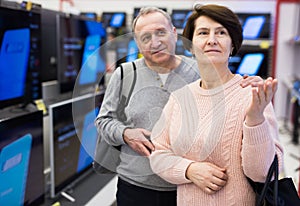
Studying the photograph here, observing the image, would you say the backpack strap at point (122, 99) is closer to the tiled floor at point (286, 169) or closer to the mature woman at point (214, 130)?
the mature woman at point (214, 130)

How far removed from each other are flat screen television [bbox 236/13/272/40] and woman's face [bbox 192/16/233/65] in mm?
3358

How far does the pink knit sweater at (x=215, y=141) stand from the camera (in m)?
0.86

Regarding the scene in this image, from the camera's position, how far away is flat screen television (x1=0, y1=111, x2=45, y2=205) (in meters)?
1.33

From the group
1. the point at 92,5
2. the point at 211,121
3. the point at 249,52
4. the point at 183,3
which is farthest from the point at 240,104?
the point at 92,5

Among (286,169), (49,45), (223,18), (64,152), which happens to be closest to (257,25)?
(286,169)

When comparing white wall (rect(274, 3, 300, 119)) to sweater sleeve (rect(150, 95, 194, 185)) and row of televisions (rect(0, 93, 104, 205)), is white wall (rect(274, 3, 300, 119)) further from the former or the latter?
sweater sleeve (rect(150, 95, 194, 185))

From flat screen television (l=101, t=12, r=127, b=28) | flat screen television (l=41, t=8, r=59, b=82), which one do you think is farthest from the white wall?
flat screen television (l=41, t=8, r=59, b=82)

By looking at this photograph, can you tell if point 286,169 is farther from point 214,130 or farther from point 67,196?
point 214,130

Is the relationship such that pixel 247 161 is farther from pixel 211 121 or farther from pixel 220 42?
pixel 220 42

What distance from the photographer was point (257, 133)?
2.71ft

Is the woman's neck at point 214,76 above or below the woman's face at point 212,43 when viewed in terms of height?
below

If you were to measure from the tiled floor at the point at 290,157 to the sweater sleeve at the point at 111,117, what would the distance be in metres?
1.47

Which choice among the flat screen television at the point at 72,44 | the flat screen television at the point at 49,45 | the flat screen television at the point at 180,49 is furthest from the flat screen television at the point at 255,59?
the flat screen television at the point at 180,49

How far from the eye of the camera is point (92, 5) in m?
5.75
